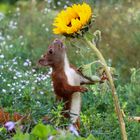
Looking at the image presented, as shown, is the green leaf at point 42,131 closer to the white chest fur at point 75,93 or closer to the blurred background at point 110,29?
the white chest fur at point 75,93

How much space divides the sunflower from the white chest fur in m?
0.52

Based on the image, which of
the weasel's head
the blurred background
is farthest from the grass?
the weasel's head

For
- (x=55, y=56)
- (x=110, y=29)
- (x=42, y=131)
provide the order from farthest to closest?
(x=110, y=29), (x=55, y=56), (x=42, y=131)

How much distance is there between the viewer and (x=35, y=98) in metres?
5.77

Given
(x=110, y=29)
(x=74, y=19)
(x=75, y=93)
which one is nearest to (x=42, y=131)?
(x=74, y=19)

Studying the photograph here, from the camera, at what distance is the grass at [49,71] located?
4.61 meters

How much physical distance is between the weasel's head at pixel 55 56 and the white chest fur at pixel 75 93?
57mm

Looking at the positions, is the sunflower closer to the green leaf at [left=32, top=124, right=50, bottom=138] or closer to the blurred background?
the green leaf at [left=32, top=124, right=50, bottom=138]

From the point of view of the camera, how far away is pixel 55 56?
4.67m

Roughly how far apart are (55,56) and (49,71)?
231 centimetres

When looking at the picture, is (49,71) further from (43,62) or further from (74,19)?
(74,19)

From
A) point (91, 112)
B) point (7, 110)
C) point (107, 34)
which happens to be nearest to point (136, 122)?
point (91, 112)

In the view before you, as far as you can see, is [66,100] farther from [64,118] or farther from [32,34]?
[32,34]

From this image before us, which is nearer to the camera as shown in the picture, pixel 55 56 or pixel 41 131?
pixel 41 131
